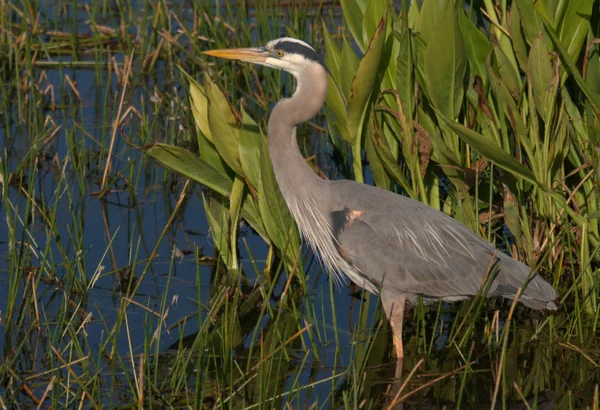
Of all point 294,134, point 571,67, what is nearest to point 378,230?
point 294,134

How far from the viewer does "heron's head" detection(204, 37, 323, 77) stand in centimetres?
430

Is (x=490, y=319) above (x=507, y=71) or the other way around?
the other way around

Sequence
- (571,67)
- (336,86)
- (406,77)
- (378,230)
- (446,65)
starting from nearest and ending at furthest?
1. (571,67)
2. (378,230)
3. (446,65)
4. (406,77)
5. (336,86)

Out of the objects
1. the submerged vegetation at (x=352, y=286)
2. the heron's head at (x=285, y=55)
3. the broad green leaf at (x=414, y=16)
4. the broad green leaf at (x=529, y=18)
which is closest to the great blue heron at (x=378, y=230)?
the heron's head at (x=285, y=55)

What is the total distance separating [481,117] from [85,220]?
2.36 meters

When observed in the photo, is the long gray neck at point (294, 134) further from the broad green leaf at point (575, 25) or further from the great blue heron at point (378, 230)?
the broad green leaf at point (575, 25)

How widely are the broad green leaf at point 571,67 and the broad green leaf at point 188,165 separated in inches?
68.3

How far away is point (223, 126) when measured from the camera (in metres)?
4.75

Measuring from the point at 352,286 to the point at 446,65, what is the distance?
1.31 metres

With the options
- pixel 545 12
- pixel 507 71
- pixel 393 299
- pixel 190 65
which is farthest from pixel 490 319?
pixel 190 65

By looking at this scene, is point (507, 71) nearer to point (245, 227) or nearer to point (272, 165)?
point (272, 165)

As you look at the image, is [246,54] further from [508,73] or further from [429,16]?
[508,73]

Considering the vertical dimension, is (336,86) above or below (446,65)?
below

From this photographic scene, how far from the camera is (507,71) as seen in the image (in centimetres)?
458
